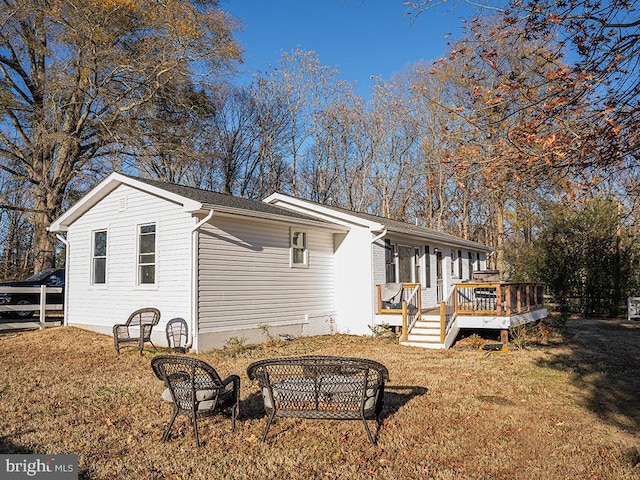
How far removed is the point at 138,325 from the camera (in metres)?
11.8

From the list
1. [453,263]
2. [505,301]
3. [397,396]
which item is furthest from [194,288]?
[453,263]

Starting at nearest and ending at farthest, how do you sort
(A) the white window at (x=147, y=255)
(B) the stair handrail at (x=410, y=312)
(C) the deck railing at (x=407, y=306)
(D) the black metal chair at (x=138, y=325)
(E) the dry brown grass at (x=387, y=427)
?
(E) the dry brown grass at (x=387, y=427), (D) the black metal chair at (x=138, y=325), (A) the white window at (x=147, y=255), (B) the stair handrail at (x=410, y=312), (C) the deck railing at (x=407, y=306)

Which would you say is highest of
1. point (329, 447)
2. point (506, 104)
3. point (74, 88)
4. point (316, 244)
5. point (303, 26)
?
point (74, 88)

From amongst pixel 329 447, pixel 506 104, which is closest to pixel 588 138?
pixel 506 104

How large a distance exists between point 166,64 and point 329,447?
18973 millimetres

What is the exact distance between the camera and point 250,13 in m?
22.9

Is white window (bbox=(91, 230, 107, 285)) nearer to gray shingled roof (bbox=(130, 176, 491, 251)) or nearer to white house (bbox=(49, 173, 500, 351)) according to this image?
white house (bbox=(49, 173, 500, 351))

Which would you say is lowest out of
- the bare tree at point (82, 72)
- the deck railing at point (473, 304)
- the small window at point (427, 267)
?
the deck railing at point (473, 304)

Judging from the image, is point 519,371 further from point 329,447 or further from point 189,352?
point 189,352

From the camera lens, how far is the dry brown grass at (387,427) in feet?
15.1

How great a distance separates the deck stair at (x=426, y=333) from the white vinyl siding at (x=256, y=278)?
292cm

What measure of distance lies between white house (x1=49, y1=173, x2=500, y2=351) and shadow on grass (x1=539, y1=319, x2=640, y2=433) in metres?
5.29

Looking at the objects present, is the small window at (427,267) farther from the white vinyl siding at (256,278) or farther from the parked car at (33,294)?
the parked car at (33,294)

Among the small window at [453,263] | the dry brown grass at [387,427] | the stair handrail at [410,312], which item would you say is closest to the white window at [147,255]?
the dry brown grass at [387,427]
